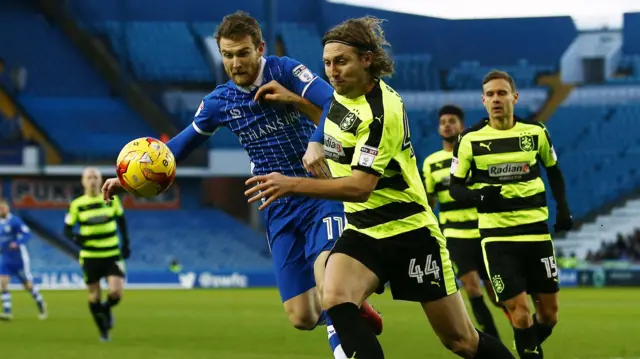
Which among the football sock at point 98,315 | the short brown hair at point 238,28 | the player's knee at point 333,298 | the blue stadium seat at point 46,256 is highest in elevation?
the short brown hair at point 238,28

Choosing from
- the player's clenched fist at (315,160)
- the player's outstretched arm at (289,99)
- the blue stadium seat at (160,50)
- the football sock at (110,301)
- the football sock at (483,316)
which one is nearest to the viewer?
the player's clenched fist at (315,160)

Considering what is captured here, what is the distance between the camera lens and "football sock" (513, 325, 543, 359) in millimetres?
8938

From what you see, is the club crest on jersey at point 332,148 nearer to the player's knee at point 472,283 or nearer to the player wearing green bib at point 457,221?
the player wearing green bib at point 457,221

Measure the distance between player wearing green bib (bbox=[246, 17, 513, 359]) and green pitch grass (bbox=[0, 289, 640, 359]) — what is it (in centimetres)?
485

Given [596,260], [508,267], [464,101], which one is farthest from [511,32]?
[508,267]

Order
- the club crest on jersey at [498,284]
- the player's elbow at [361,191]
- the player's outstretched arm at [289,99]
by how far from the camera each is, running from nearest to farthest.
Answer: the player's elbow at [361,191] < the player's outstretched arm at [289,99] < the club crest on jersey at [498,284]

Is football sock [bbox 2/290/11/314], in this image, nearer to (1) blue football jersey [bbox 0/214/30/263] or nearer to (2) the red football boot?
(1) blue football jersey [bbox 0/214/30/263]

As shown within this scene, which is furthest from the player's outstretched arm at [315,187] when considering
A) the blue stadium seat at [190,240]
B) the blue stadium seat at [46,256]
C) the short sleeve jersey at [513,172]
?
the blue stadium seat at [190,240]

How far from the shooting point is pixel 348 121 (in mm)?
6398

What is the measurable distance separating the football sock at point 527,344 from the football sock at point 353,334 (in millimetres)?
3050

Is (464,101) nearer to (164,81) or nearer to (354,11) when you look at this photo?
(354,11)

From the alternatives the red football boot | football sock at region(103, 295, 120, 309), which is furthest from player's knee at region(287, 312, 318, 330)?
football sock at region(103, 295, 120, 309)

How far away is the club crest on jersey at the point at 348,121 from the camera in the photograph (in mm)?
A: 6379

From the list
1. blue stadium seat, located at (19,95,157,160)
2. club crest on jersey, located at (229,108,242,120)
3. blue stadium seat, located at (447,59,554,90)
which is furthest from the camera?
blue stadium seat, located at (447,59,554,90)
